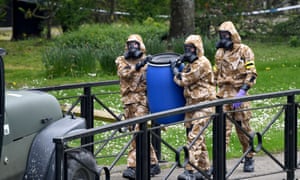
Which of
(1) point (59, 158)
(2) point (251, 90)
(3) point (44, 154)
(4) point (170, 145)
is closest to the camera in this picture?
(1) point (59, 158)

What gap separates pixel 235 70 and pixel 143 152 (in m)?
2.58

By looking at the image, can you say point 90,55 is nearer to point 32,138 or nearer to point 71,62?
point 71,62

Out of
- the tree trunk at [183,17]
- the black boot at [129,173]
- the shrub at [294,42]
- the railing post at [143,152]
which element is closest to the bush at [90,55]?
the tree trunk at [183,17]

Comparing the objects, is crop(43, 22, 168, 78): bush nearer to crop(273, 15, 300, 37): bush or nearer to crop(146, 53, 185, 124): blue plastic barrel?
crop(273, 15, 300, 37): bush

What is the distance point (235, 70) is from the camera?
30.4 feet

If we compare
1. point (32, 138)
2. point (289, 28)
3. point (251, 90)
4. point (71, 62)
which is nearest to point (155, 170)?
point (32, 138)

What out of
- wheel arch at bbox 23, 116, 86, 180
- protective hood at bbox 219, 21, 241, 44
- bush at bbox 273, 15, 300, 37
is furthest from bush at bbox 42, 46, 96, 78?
wheel arch at bbox 23, 116, 86, 180

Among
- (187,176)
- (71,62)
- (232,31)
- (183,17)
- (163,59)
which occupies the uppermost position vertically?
(183,17)

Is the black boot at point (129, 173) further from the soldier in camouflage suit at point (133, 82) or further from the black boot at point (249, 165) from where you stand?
the black boot at point (249, 165)

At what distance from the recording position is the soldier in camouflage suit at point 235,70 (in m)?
9.19

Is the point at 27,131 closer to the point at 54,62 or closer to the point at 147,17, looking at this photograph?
the point at 54,62

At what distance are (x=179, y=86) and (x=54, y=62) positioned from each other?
356 inches

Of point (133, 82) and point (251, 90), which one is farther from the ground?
point (133, 82)

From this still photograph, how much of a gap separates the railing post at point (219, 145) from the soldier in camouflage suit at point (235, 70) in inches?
48.8
